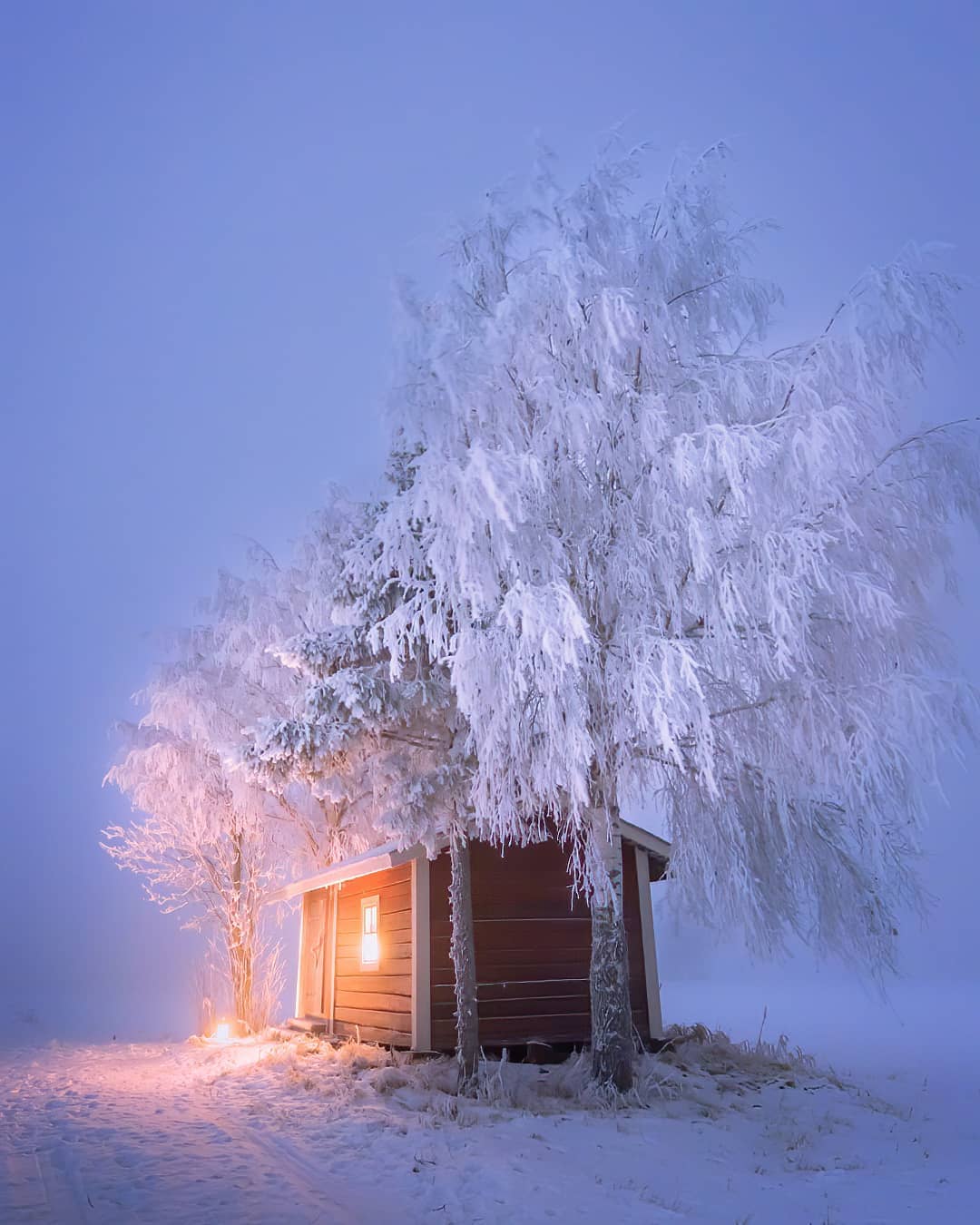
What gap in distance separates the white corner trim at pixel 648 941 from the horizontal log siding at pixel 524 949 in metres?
0.09

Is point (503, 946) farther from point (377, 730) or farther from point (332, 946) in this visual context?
point (332, 946)

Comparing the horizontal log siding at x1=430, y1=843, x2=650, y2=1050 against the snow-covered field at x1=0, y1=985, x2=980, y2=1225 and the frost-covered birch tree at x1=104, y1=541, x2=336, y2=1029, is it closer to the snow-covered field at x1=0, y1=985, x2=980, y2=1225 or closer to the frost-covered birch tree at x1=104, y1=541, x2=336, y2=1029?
the snow-covered field at x1=0, y1=985, x2=980, y2=1225

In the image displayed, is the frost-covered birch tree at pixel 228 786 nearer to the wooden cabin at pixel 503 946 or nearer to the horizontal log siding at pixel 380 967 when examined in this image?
the horizontal log siding at pixel 380 967

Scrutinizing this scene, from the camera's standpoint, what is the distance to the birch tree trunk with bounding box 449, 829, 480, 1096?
31.1 feet

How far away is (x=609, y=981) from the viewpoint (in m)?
9.20

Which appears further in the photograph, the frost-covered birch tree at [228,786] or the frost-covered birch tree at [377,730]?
the frost-covered birch tree at [228,786]

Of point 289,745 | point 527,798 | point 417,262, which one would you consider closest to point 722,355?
point 417,262

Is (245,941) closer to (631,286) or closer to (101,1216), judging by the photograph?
(101,1216)

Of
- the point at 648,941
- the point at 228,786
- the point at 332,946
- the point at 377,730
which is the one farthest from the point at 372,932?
the point at 377,730

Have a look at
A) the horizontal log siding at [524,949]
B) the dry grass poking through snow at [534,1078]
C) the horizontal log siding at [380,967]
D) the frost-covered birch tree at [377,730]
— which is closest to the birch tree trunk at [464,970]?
the frost-covered birch tree at [377,730]

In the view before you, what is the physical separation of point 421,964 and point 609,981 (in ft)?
13.0

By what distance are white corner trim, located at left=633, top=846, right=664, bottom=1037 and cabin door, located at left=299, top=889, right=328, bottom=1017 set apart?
287 inches

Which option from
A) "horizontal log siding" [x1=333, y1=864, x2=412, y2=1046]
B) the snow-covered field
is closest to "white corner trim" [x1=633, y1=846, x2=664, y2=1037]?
the snow-covered field

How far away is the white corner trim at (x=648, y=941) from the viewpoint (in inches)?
500
